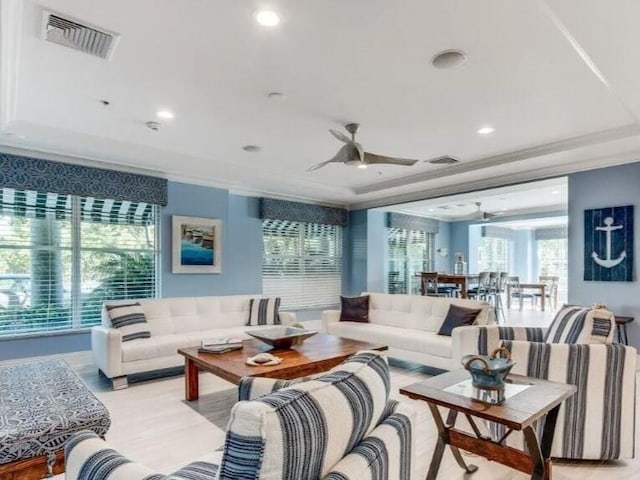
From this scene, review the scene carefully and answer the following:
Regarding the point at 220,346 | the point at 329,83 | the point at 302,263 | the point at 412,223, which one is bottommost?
the point at 220,346

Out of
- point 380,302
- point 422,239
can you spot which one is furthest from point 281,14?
point 422,239

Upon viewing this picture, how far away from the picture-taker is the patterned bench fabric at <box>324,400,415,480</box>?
3.40 ft

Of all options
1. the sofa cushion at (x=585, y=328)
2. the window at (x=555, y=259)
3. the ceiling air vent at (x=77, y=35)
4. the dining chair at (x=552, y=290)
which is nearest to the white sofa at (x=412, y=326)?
the sofa cushion at (x=585, y=328)

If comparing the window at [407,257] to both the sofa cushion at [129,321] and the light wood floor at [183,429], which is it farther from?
the sofa cushion at [129,321]

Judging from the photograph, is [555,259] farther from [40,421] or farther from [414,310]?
[40,421]

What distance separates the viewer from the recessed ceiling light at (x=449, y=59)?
8.31ft

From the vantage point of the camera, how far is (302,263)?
741 cm

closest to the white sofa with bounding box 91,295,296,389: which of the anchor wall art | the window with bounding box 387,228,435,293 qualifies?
the anchor wall art

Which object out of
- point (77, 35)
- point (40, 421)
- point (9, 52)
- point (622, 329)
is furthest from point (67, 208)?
point (622, 329)

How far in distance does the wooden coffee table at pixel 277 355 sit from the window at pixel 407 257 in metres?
5.01

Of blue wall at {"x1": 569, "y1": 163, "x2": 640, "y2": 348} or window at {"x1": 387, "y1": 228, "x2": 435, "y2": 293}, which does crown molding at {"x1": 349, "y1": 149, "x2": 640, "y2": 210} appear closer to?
blue wall at {"x1": 569, "y1": 163, "x2": 640, "y2": 348}

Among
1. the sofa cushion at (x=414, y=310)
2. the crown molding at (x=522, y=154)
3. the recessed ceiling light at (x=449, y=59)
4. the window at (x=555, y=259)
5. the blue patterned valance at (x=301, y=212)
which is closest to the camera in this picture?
the recessed ceiling light at (x=449, y=59)

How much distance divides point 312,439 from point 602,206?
5.10m

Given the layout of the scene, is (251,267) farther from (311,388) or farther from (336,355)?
(311,388)
